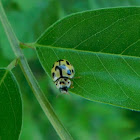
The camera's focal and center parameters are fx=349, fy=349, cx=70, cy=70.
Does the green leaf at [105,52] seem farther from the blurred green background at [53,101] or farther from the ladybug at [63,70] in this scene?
the blurred green background at [53,101]

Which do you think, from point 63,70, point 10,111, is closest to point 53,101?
point 63,70

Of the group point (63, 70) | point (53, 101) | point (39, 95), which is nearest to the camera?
point (39, 95)

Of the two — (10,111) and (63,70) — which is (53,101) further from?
(10,111)

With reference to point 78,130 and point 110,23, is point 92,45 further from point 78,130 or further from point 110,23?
point 78,130

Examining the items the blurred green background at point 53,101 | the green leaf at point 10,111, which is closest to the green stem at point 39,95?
the green leaf at point 10,111

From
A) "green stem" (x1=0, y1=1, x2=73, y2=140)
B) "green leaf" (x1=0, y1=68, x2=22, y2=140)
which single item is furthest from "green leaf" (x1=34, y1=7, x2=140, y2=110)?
"green leaf" (x1=0, y1=68, x2=22, y2=140)

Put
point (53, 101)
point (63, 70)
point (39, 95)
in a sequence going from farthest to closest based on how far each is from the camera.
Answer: point (53, 101)
point (63, 70)
point (39, 95)

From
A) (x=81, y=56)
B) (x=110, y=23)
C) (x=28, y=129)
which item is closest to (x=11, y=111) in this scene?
(x=81, y=56)
